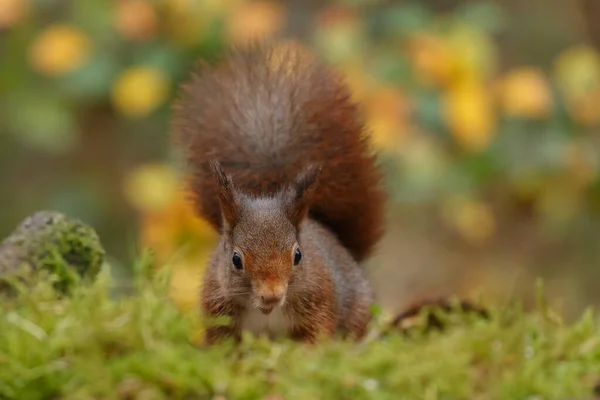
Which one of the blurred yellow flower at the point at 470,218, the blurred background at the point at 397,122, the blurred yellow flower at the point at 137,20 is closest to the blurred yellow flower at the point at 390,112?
the blurred background at the point at 397,122

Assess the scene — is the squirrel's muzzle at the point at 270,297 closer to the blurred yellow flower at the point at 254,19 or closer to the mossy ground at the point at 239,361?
the mossy ground at the point at 239,361

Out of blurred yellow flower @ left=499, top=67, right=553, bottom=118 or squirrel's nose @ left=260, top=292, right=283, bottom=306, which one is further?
blurred yellow flower @ left=499, top=67, right=553, bottom=118

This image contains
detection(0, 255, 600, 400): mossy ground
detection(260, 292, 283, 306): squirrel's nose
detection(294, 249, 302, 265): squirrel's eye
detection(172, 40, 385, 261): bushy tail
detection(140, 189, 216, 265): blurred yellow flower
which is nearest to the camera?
detection(0, 255, 600, 400): mossy ground

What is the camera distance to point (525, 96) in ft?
15.1

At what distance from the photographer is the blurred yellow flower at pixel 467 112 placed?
4.33m

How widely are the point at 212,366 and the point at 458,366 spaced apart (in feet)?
1.00

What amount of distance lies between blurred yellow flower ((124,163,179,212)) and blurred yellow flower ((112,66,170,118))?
27 centimetres

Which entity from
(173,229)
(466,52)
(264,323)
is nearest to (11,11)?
(173,229)

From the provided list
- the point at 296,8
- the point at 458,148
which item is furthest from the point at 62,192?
the point at 458,148

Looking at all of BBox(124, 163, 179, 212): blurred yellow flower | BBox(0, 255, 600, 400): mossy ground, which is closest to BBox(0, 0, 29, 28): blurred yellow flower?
BBox(124, 163, 179, 212): blurred yellow flower

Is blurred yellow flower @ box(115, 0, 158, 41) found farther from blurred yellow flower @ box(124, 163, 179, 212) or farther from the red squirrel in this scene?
the red squirrel

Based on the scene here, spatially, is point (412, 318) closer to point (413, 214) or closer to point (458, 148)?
point (458, 148)

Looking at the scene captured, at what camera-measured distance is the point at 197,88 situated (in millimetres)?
2236

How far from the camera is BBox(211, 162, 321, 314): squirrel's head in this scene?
1.80m
